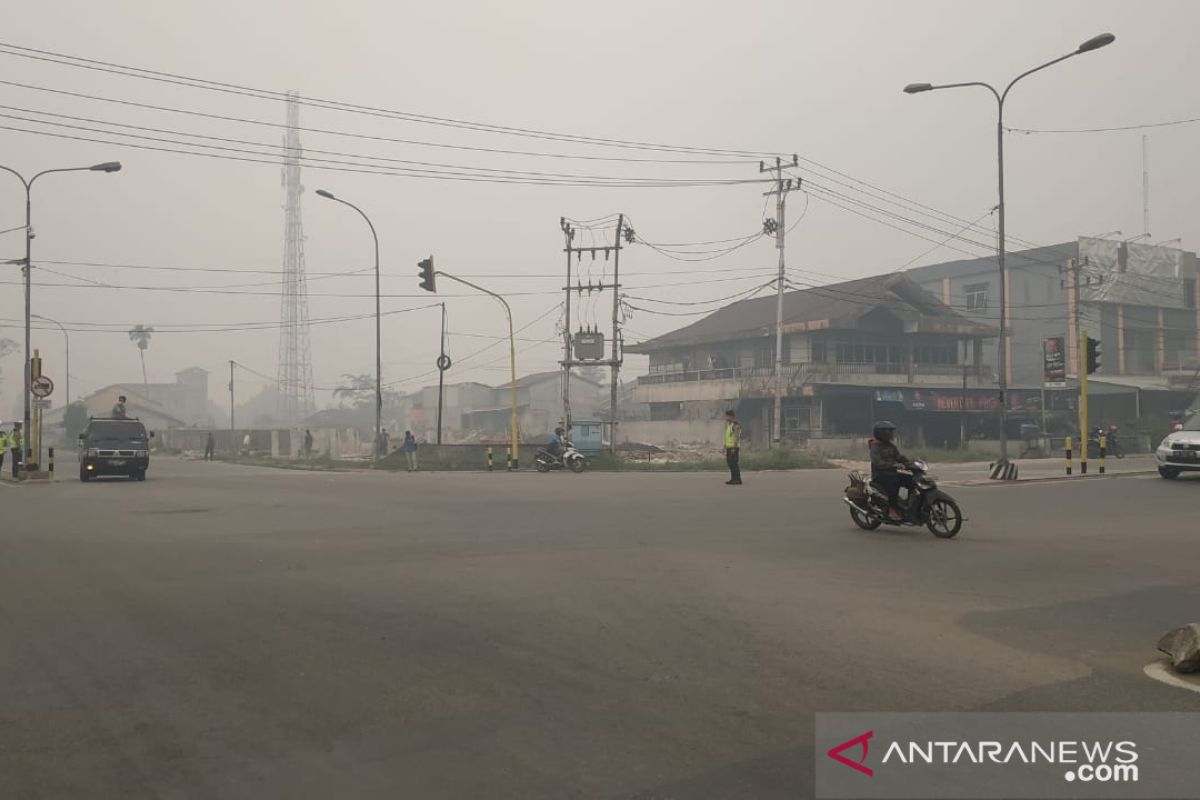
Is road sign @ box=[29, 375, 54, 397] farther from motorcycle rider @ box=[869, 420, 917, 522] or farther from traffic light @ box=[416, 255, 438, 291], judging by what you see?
motorcycle rider @ box=[869, 420, 917, 522]

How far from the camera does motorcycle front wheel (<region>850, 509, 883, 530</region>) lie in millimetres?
12906

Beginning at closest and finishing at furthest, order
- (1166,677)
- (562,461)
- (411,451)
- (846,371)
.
Result: (1166,677) < (562,461) < (411,451) < (846,371)

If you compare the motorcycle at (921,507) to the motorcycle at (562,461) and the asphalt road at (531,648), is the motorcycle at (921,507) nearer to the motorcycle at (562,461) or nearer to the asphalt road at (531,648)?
the asphalt road at (531,648)

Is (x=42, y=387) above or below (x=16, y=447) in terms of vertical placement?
above

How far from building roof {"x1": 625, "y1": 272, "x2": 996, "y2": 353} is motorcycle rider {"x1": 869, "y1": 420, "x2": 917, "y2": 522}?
37922 mm

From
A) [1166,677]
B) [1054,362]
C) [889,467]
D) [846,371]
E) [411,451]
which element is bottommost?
[1166,677]

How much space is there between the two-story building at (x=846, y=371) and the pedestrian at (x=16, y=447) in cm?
3299

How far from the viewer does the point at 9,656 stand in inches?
241

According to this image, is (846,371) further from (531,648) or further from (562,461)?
(531,648)

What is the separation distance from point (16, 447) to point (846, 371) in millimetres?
38933

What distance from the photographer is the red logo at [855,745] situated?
4.10 metres

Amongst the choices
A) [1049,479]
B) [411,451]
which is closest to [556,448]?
[411,451]

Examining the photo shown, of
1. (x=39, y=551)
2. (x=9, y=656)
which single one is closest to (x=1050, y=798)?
(x=9, y=656)

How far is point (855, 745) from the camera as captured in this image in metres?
4.36
